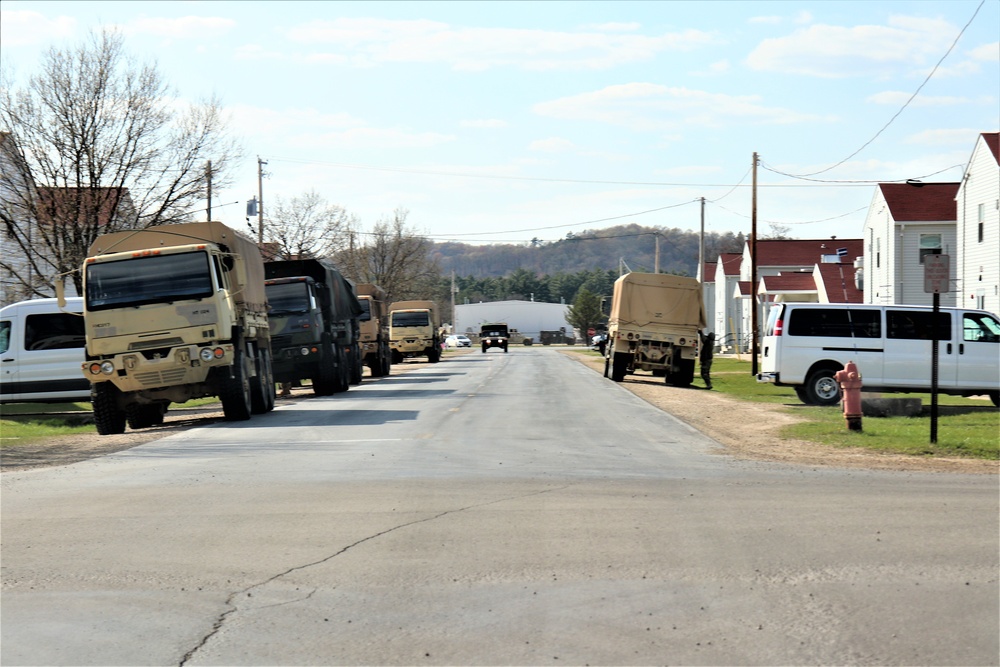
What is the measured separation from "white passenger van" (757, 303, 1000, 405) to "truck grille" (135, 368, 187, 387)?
12.5 m

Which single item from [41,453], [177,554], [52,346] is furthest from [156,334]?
[177,554]

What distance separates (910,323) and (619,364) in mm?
12606

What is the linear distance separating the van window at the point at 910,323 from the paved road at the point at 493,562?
11.4 meters

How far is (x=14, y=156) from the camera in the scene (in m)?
34.2

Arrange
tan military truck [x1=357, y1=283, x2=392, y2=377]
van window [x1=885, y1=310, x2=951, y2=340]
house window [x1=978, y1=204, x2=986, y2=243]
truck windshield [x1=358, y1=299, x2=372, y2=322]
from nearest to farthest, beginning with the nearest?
van window [x1=885, y1=310, x2=951, y2=340]
house window [x1=978, y1=204, x2=986, y2=243]
tan military truck [x1=357, y1=283, x2=392, y2=377]
truck windshield [x1=358, y1=299, x2=372, y2=322]

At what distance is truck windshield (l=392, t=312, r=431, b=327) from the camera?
5953 cm

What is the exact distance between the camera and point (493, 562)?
7.86m

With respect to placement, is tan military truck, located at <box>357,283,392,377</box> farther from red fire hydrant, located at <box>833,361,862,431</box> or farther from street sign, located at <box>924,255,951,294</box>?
street sign, located at <box>924,255,951,294</box>

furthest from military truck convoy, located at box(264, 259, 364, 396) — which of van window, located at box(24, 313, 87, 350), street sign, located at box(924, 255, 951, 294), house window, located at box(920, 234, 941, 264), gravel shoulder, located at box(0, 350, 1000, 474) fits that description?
house window, located at box(920, 234, 941, 264)

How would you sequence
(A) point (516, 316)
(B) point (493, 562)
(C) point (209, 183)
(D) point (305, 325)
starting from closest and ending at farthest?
(B) point (493, 562), (D) point (305, 325), (C) point (209, 183), (A) point (516, 316)

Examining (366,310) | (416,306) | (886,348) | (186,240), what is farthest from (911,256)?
(186,240)

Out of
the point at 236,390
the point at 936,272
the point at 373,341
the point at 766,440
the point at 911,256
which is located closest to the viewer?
the point at 936,272

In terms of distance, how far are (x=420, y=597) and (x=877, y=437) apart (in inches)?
434

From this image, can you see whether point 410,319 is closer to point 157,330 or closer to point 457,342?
point 157,330
